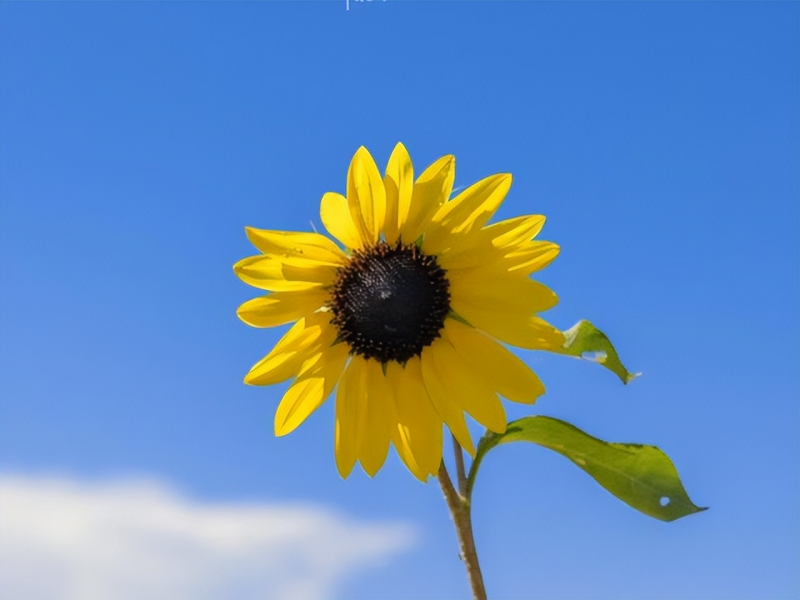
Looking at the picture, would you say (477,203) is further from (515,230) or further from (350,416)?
(350,416)

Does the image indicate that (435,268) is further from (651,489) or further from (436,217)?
(651,489)

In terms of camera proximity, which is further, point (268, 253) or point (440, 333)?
point (440, 333)

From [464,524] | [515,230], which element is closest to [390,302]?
[515,230]

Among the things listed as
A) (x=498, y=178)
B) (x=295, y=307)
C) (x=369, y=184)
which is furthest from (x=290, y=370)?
(x=498, y=178)

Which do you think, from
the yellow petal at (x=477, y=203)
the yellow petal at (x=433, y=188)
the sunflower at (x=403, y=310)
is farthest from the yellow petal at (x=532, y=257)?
the yellow petal at (x=433, y=188)

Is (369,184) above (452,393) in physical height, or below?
above

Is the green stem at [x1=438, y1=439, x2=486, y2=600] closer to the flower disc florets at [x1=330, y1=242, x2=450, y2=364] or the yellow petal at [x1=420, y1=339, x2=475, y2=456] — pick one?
the yellow petal at [x1=420, y1=339, x2=475, y2=456]
